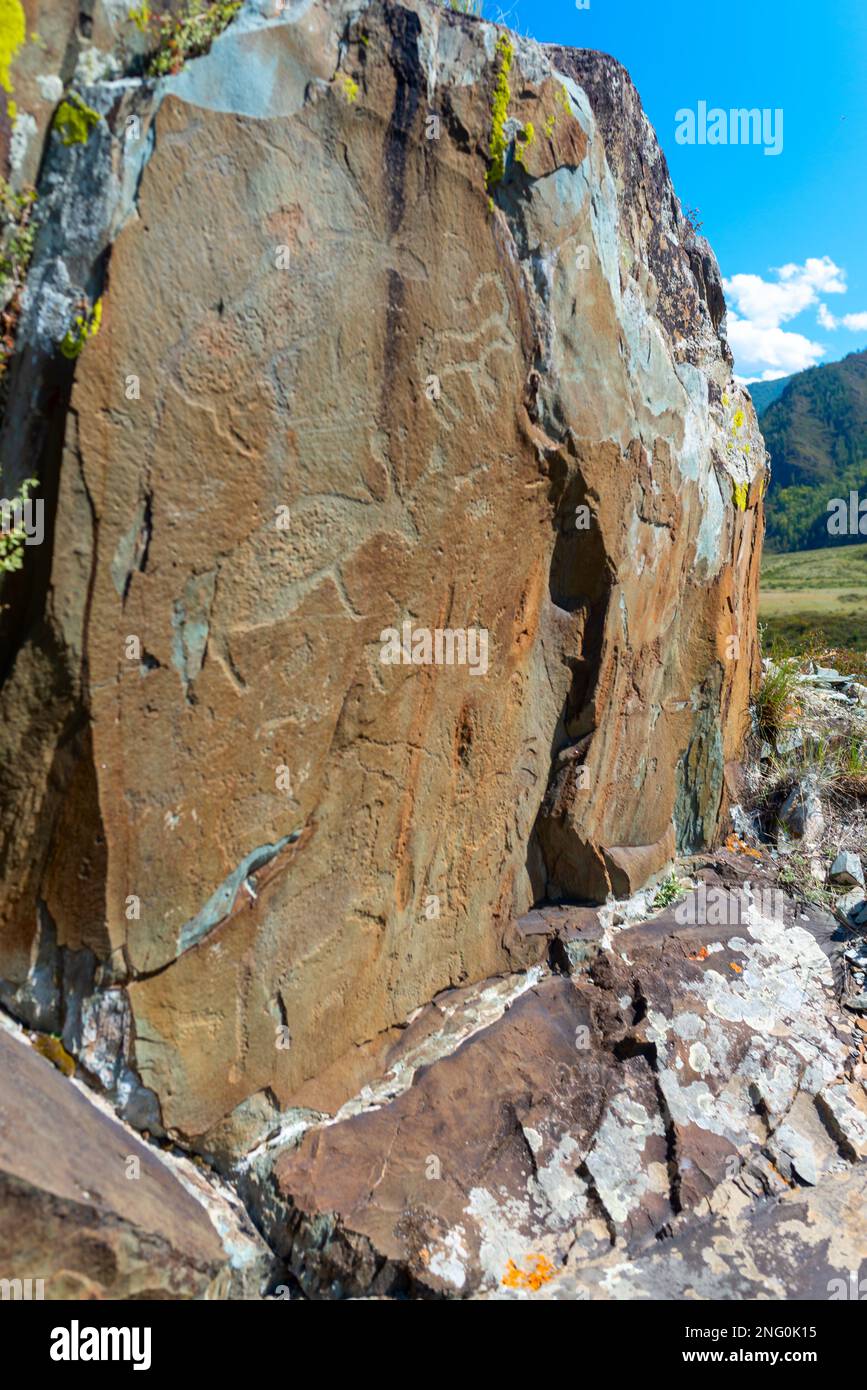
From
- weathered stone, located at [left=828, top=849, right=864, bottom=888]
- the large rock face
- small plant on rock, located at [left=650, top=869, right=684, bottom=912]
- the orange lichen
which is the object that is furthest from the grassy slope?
the orange lichen

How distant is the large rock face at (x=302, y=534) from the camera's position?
195 centimetres

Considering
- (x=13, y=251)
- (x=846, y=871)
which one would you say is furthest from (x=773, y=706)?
(x=13, y=251)

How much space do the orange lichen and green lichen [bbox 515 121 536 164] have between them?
9.21ft

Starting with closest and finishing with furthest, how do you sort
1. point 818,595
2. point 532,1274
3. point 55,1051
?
point 55,1051, point 532,1274, point 818,595

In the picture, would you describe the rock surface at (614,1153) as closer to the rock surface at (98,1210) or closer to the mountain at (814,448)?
the rock surface at (98,1210)

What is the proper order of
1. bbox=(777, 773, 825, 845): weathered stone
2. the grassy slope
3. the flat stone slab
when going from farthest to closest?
1. the grassy slope
2. bbox=(777, 773, 825, 845): weathered stone
3. the flat stone slab

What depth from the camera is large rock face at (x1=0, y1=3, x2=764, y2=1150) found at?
1.95 meters

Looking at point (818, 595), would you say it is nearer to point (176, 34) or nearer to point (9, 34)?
point (176, 34)

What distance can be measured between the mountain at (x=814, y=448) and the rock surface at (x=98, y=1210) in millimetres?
56547

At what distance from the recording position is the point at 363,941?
2619mm

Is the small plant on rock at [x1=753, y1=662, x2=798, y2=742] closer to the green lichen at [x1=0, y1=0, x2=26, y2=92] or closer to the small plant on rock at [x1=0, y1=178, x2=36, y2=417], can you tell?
the small plant on rock at [x1=0, y1=178, x2=36, y2=417]

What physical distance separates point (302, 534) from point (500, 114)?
126 centimetres

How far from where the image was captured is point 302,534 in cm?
224

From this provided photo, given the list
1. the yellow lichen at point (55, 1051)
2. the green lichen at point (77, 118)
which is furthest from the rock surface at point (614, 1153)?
the green lichen at point (77, 118)
